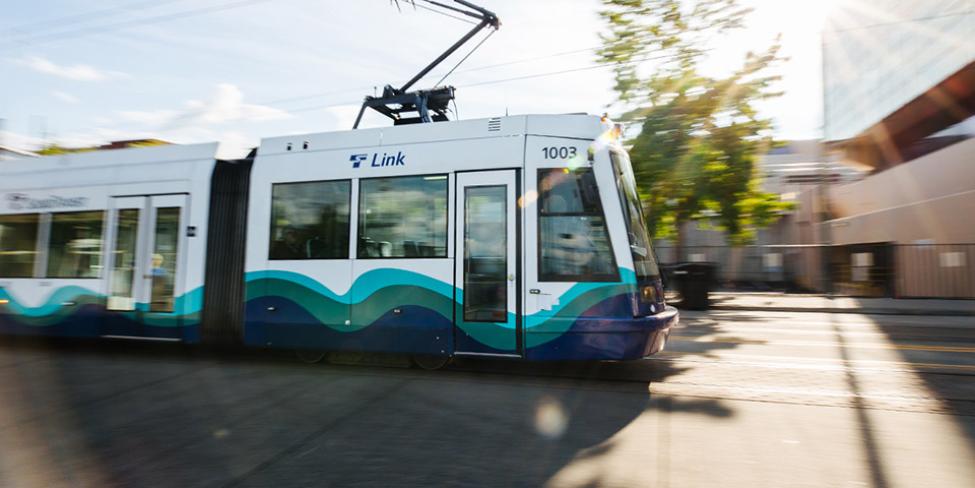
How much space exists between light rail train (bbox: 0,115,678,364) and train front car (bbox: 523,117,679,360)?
16mm

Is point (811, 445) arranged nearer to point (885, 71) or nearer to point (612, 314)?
point (612, 314)

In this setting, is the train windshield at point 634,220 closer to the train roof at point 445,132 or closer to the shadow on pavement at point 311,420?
the train roof at point 445,132

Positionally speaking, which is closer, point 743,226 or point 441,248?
point 441,248

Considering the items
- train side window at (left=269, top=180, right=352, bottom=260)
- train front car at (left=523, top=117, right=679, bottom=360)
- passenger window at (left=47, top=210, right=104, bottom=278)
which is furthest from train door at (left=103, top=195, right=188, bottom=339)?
train front car at (left=523, top=117, right=679, bottom=360)

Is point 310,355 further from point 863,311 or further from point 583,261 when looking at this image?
point 863,311

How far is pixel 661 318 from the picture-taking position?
6445 millimetres

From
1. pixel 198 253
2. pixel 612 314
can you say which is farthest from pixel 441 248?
pixel 198 253

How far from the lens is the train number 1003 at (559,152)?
6.56 metres

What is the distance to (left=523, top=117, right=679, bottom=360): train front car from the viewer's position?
627 centimetres

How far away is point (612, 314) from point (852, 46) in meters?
31.9

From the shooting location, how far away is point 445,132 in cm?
705

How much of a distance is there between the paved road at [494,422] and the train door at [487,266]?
53cm

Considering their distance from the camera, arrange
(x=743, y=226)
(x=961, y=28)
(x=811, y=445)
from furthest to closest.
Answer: (x=961, y=28) → (x=743, y=226) → (x=811, y=445)


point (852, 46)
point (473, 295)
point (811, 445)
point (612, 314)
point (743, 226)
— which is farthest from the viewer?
point (852, 46)
